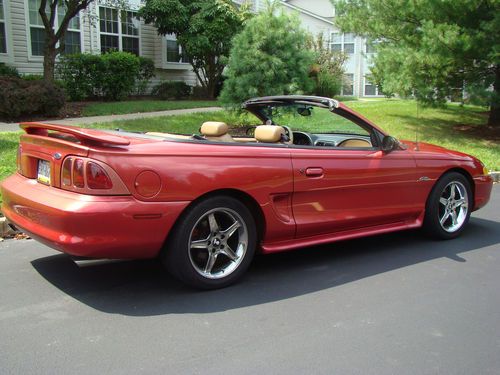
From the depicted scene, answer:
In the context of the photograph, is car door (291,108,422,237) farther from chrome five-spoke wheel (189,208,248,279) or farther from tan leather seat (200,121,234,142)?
tan leather seat (200,121,234,142)

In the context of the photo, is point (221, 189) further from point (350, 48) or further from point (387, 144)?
point (350, 48)

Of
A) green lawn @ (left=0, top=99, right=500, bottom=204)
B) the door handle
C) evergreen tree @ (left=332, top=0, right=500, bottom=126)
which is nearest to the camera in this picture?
the door handle

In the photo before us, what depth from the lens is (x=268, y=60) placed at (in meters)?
12.1

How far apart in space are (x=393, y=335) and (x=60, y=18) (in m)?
16.6

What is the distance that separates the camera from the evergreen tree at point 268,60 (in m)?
12.1

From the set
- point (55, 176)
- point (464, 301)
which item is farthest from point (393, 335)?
point (55, 176)

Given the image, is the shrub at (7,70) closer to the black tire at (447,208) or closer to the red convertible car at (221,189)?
the red convertible car at (221,189)

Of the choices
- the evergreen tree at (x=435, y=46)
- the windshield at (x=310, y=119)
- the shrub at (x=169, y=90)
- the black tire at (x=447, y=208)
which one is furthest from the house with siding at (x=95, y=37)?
the black tire at (x=447, y=208)

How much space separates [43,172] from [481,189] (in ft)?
14.5

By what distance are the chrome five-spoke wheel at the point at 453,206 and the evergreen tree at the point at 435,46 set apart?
704cm

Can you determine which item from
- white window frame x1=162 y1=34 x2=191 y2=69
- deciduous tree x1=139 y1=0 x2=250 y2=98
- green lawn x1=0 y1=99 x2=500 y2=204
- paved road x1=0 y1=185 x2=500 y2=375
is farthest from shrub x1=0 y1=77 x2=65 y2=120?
white window frame x1=162 y1=34 x2=191 y2=69

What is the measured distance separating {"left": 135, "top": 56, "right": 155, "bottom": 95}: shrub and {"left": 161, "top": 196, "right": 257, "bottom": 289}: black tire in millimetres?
15551

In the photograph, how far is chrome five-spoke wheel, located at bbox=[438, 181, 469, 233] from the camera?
18.3 ft

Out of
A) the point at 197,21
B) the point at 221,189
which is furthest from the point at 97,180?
the point at 197,21
